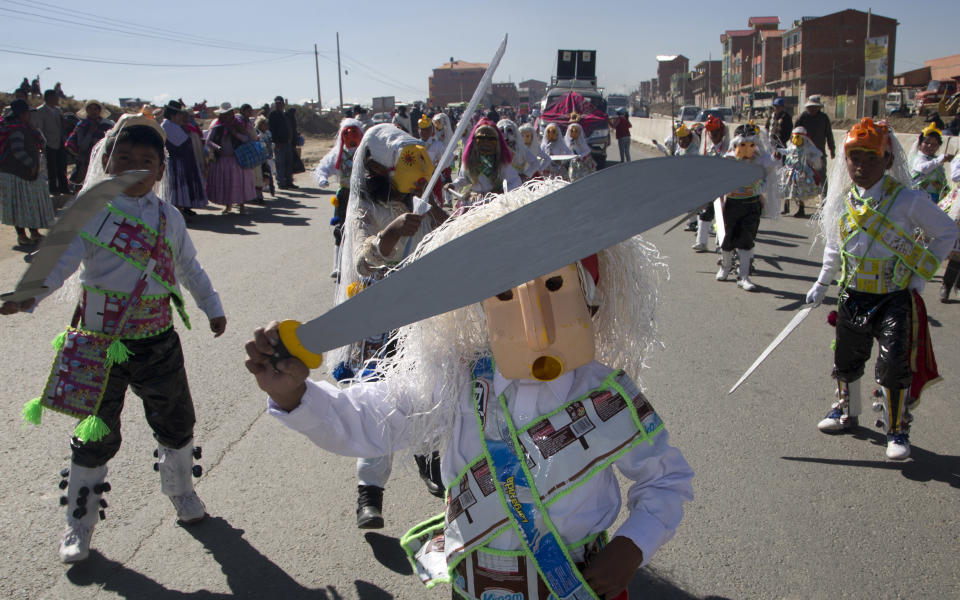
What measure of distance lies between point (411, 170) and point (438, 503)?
1690mm

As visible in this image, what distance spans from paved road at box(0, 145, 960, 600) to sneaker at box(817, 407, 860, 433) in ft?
0.24

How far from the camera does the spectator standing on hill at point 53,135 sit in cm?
1086

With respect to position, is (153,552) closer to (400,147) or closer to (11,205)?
(400,147)

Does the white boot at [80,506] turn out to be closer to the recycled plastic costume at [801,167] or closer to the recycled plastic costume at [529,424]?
the recycled plastic costume at [529,424]

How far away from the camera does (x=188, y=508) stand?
10.9 feet

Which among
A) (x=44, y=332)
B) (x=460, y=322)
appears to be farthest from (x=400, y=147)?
(x=44, y=332)

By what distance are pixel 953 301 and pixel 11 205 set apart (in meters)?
11.9

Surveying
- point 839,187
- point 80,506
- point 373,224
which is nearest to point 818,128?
point 839,187

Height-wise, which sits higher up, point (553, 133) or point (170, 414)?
point (553, 133)

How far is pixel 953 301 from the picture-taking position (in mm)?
7297

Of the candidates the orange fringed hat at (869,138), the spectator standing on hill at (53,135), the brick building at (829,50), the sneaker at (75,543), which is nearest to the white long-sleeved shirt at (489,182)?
the orange fringed hat at (869,138)

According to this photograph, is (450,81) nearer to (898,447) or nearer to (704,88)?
(704,88)

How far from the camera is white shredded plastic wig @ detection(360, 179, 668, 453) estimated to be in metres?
1.93

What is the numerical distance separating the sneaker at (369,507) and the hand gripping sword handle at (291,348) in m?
1.97
